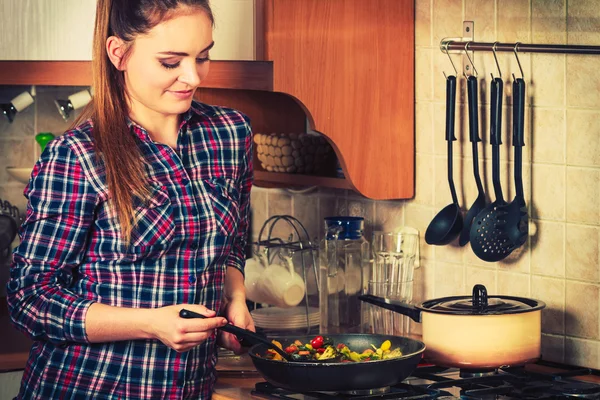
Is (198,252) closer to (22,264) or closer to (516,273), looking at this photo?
(22,264)

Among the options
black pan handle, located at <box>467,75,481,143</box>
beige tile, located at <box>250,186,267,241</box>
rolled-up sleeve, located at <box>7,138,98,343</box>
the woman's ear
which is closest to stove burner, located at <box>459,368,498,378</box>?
black pan handle, located at <box>467,75,481,143</box>

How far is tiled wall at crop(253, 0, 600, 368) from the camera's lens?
202cm

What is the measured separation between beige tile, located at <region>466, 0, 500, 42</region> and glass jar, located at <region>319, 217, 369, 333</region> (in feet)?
1.59

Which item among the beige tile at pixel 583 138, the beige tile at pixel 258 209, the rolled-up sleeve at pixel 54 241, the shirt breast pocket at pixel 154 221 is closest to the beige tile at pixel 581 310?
the beige tile at pixel 583 138

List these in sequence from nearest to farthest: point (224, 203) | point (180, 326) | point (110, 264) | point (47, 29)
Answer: point (180, 326) < point (110, 264) < point (224, 203) < point (47, 29)

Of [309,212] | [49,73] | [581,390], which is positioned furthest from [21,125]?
[581,390]

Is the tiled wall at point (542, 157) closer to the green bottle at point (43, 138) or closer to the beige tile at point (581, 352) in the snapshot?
the beige tile at point (581, 352)

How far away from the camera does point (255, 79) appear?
2256mm

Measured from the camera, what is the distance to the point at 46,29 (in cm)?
246

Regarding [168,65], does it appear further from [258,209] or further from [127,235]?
[258,209]

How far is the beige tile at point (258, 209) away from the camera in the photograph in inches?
114

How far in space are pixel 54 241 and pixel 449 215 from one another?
2.86 feet

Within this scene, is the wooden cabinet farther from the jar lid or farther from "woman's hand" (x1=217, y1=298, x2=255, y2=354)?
"woman's hand" (x1=217, y1=298, x2=255, y2=354)

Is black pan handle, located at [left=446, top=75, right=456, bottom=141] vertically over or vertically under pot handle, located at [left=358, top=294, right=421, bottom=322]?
over
